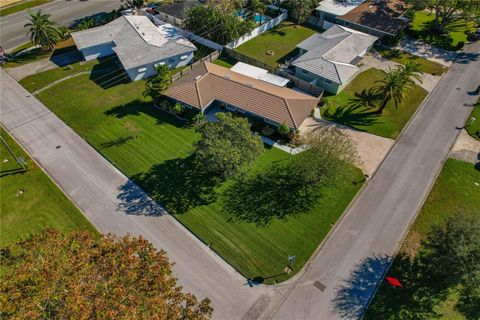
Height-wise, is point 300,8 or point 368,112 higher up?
point 300,8

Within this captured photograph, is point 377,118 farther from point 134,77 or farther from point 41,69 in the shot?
point 41,69

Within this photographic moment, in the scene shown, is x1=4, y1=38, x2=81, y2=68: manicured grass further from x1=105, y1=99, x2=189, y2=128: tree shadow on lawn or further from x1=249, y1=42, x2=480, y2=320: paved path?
x1=249, y1=42, x2=480, y2=320: paved path

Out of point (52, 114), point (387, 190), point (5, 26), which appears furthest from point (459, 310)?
point (5, 26)

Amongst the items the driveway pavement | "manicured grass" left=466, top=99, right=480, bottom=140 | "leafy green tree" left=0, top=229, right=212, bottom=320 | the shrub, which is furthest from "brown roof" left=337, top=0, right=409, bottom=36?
"leafy green tree" left=0, top=229, right=212, bottom=320

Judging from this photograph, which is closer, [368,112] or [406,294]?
[406,294]

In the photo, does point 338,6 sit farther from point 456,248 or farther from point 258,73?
point 456,248

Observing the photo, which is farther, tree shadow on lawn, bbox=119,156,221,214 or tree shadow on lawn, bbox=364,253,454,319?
tree shadow on lawn, bbox=119,156,221,214

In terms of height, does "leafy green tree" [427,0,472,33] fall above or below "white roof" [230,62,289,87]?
above

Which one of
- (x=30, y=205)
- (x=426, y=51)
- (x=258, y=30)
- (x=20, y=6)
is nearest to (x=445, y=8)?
(x=426, y=51)
